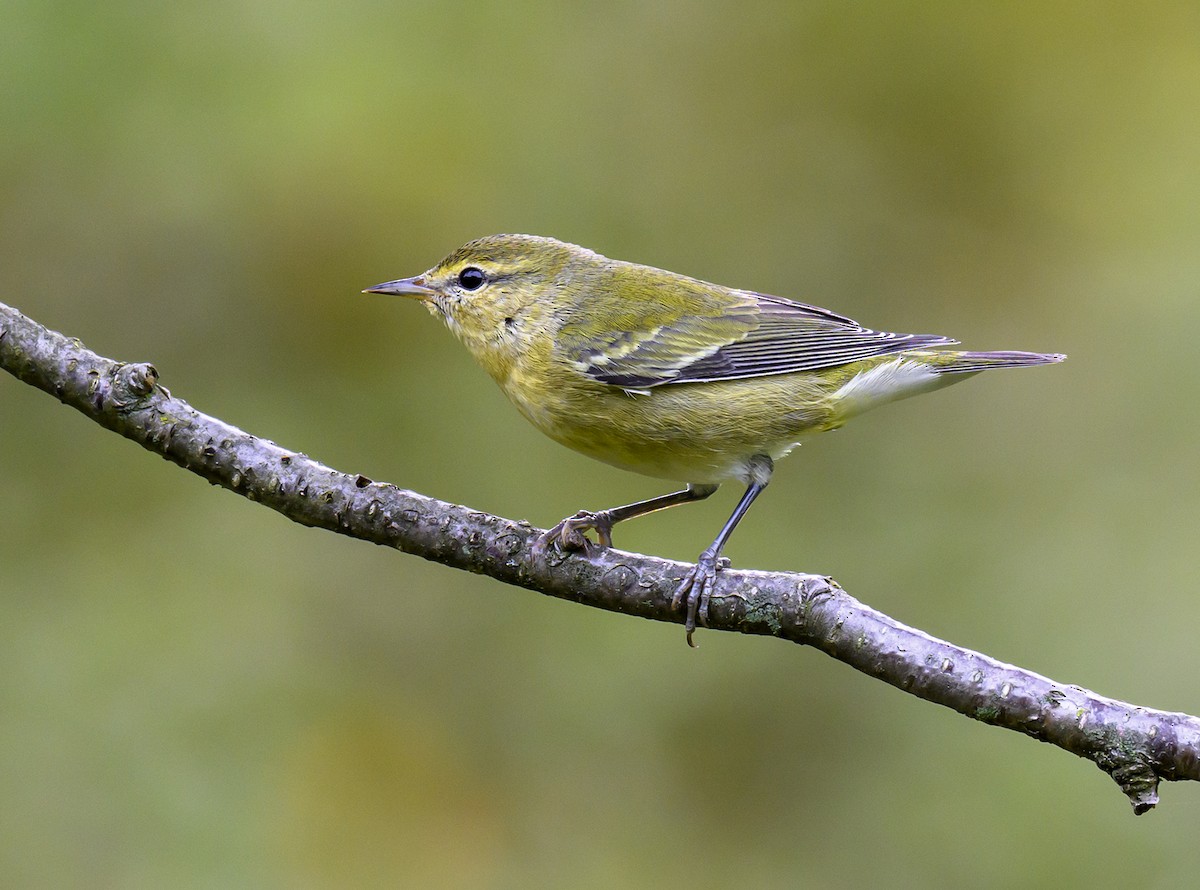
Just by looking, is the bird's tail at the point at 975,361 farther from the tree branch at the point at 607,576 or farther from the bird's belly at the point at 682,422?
the tree branch at the point at 607,576

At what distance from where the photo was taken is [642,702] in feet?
21.5

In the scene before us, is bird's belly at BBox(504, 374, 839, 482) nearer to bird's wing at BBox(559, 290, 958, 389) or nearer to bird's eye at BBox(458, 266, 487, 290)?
bird's wing at BBox(559, 290, 958, 389)

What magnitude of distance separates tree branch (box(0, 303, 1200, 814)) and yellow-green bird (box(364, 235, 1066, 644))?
78 centimetres

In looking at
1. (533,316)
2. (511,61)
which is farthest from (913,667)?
(511,61)

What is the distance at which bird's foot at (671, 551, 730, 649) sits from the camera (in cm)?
359

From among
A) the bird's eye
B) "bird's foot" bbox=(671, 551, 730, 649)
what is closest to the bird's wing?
the bird's eye

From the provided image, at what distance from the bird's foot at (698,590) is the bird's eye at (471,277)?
7.10 feet

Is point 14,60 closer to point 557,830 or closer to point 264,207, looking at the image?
point 264,207

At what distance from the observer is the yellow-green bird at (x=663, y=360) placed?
480 centimetres

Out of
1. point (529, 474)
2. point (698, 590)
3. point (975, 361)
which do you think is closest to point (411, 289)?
point (529, 474)

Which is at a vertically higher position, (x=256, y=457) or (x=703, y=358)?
(x=703, y=358)

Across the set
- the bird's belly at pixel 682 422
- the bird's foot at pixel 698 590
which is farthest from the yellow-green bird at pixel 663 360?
the bird's foot at pixel 698 590

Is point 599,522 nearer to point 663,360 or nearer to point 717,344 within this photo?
point 663,360

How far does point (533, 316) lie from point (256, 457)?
1938mm
